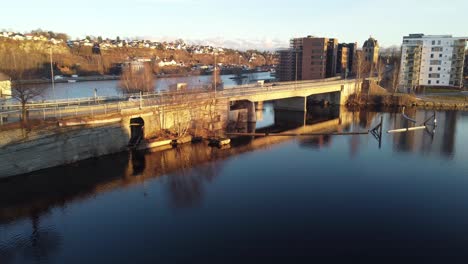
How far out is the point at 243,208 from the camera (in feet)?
67.0

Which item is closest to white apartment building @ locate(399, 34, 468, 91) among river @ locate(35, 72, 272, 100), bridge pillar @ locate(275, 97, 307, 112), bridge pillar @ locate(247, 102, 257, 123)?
bridge pillar @ locate(275, 97, 307, 112)

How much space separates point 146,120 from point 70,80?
257 feet

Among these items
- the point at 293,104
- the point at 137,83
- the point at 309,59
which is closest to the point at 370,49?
the point at 309,59

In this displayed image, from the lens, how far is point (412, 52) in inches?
2911

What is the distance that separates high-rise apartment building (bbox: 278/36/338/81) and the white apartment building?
1944 cm

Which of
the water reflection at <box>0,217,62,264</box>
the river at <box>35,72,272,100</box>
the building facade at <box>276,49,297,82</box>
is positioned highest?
the building facade at <box>276,49,297,82</box>

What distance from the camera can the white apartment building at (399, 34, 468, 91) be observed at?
2884 inches

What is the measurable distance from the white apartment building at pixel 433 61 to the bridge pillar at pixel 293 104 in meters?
28.9

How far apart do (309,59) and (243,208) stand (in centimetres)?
7556

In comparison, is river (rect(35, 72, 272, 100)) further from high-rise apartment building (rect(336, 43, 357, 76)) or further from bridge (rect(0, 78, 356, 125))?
high-rise apartment building (rect(336, 43, 357, 76))

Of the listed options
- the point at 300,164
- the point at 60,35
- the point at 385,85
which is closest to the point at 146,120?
→ the point at 300,164

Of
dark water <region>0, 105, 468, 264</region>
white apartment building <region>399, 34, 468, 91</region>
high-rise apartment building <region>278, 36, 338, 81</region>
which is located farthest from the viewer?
high-rise apartment building <region>278, 36, 338, 81</region>

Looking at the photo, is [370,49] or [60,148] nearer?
[60,148]

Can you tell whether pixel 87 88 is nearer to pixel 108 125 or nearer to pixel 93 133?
pixel 108 125
